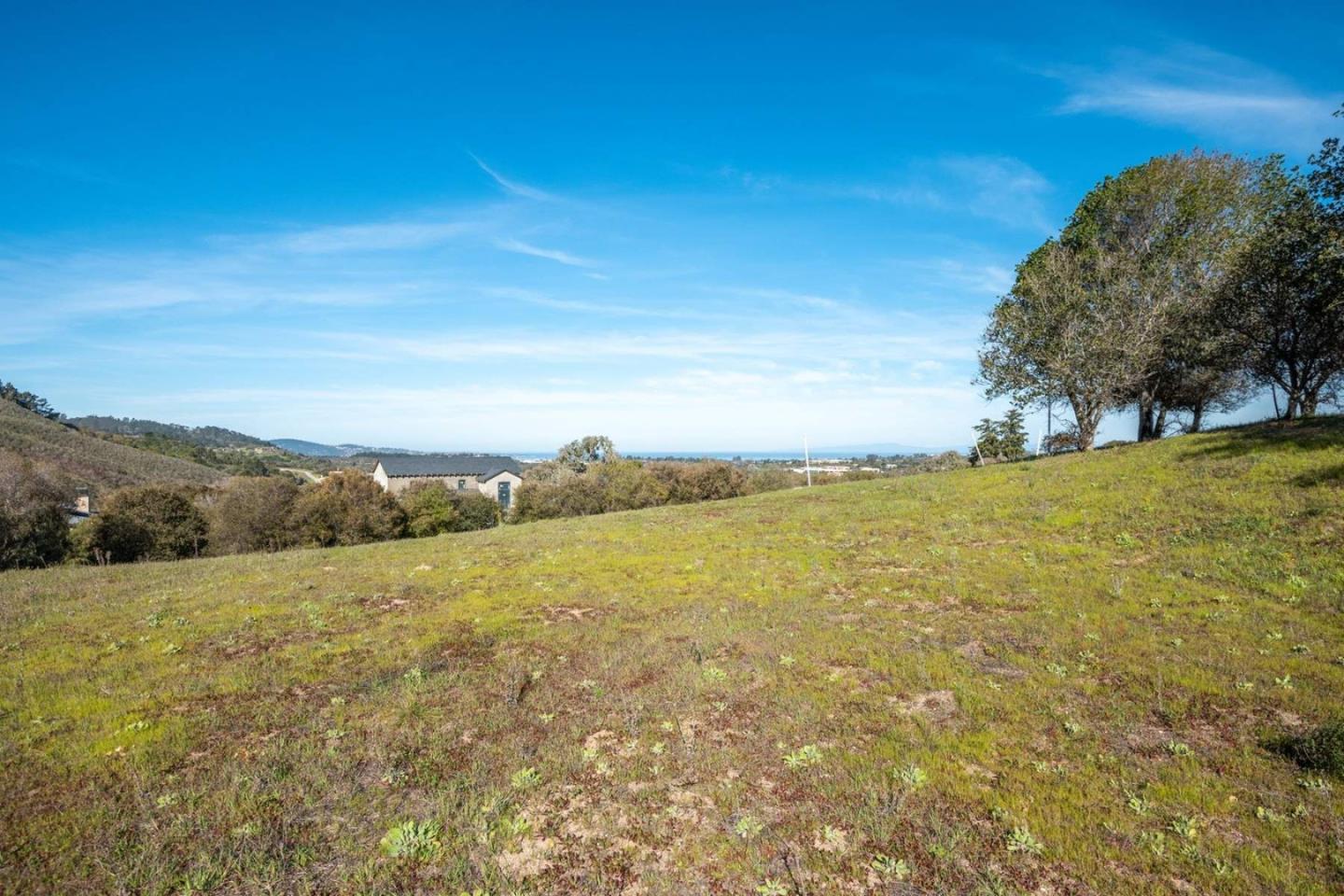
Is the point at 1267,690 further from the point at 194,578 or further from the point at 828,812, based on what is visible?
the point at 194,578

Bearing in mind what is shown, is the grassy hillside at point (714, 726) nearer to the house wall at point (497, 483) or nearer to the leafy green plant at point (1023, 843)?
the leafy green plant at point (1023, 843)

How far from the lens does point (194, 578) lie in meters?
21.3

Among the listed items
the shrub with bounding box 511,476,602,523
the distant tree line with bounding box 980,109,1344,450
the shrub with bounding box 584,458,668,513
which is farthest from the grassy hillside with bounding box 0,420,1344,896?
the shrub with bounding box 584,458,668,513

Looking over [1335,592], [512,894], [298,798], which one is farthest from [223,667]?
[1335,592]

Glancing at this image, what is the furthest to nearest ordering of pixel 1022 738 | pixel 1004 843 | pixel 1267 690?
pixel 1267 690
pixel 1022 738
pixel 1004 843

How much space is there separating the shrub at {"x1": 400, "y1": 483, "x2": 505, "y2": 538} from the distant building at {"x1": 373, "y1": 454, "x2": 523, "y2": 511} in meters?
31.1

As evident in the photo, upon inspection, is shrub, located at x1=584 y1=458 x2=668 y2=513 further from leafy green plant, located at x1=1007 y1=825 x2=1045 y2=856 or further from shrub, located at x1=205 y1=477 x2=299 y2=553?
leafy green plant, located at x1=1007 y1=825 x2=1045 y2=856

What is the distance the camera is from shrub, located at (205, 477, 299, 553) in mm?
56125

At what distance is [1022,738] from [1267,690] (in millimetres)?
4645

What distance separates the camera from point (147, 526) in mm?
52562

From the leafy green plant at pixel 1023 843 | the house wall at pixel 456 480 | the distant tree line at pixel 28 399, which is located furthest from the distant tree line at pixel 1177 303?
the distant tree line at pixel 28 399

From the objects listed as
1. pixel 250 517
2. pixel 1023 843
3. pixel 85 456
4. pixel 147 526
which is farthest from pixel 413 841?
pixel 85 456

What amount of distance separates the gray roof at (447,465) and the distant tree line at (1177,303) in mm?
105227

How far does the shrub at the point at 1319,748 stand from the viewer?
718 centimetres
